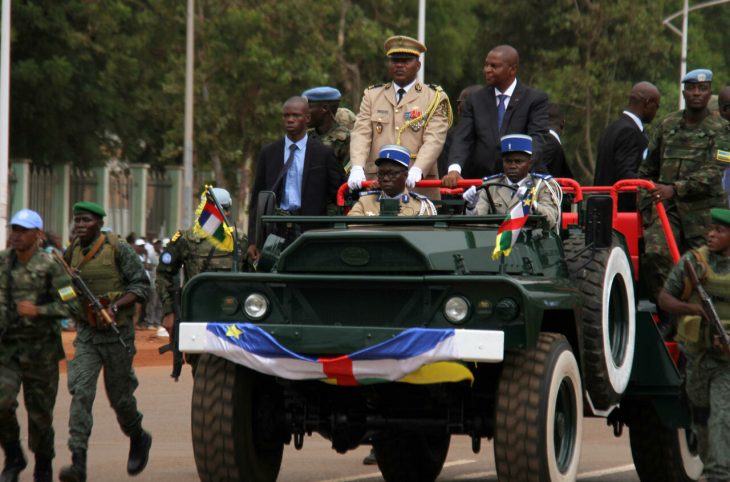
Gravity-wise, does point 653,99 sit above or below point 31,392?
above

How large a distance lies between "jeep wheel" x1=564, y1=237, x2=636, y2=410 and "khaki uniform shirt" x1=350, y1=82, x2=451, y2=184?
207cm

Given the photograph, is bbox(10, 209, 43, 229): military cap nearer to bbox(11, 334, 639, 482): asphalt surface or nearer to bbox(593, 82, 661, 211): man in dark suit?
bbox(11, 334, 639, 482): asphalt surface

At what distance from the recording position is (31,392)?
416 inches

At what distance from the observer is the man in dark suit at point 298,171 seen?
11.7 m

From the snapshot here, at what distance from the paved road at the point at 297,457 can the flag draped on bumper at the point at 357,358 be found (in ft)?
9.06

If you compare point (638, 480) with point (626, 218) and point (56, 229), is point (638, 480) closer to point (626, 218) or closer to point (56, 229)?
point (626, 218)

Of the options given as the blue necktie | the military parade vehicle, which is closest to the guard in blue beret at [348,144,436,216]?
the military parade vehicle

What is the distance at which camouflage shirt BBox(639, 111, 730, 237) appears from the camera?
11.5 m

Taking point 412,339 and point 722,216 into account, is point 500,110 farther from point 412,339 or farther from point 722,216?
point 412,339

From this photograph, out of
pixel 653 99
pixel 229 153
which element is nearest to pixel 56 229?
pixel 229 153

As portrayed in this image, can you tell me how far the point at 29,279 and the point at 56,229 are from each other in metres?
24.0

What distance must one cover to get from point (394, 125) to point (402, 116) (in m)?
0.08

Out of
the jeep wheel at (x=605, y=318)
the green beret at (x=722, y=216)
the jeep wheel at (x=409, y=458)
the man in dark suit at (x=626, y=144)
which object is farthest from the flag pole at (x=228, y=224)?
the man in dark suit at (x=626, y=144)

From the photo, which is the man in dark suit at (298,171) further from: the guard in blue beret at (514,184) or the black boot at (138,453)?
the guard in blue beret at (514,184)
